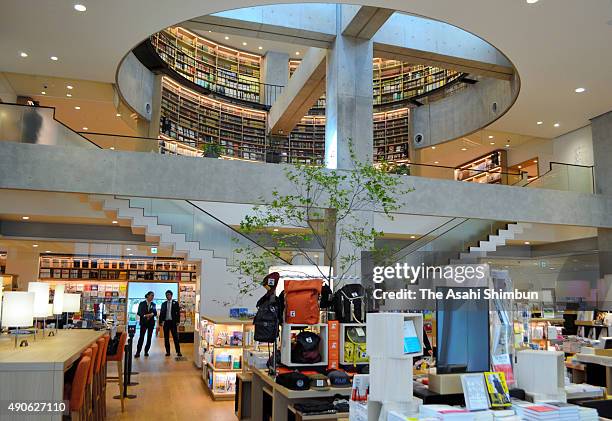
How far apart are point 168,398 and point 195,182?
425 centimetres

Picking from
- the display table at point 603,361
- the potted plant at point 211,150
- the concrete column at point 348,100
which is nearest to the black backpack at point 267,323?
the display table at point 603,361

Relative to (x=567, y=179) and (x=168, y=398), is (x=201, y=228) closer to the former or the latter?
(x=168, y=398)

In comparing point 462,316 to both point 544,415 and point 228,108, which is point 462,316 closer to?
point 544,415

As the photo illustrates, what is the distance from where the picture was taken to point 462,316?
127 inches

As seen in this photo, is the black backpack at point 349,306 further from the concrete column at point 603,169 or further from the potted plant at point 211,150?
the concrete column at point 603,169

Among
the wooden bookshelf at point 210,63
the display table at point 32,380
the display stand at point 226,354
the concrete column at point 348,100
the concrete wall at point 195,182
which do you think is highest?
the wooden bookshelf at point 210,63

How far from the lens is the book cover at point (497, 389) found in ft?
10.0

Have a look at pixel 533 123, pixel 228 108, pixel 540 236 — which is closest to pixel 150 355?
pixel 228 108

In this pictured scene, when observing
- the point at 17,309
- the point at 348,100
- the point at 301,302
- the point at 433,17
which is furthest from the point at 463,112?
the point at 17,309

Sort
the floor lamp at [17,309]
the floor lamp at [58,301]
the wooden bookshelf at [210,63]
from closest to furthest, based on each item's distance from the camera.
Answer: the floor lamp at [17,309] < the floor lamp at [58,301] < the wooden bookshelf at [210,63]

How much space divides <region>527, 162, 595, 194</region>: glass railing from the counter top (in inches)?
446

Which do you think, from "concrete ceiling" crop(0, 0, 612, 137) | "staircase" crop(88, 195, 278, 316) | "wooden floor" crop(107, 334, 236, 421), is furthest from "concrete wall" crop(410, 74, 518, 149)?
"wooden floor" crop(107, 334, 236, 421)

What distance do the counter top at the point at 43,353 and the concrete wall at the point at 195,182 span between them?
481 centimetres

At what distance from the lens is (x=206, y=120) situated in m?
16.8
